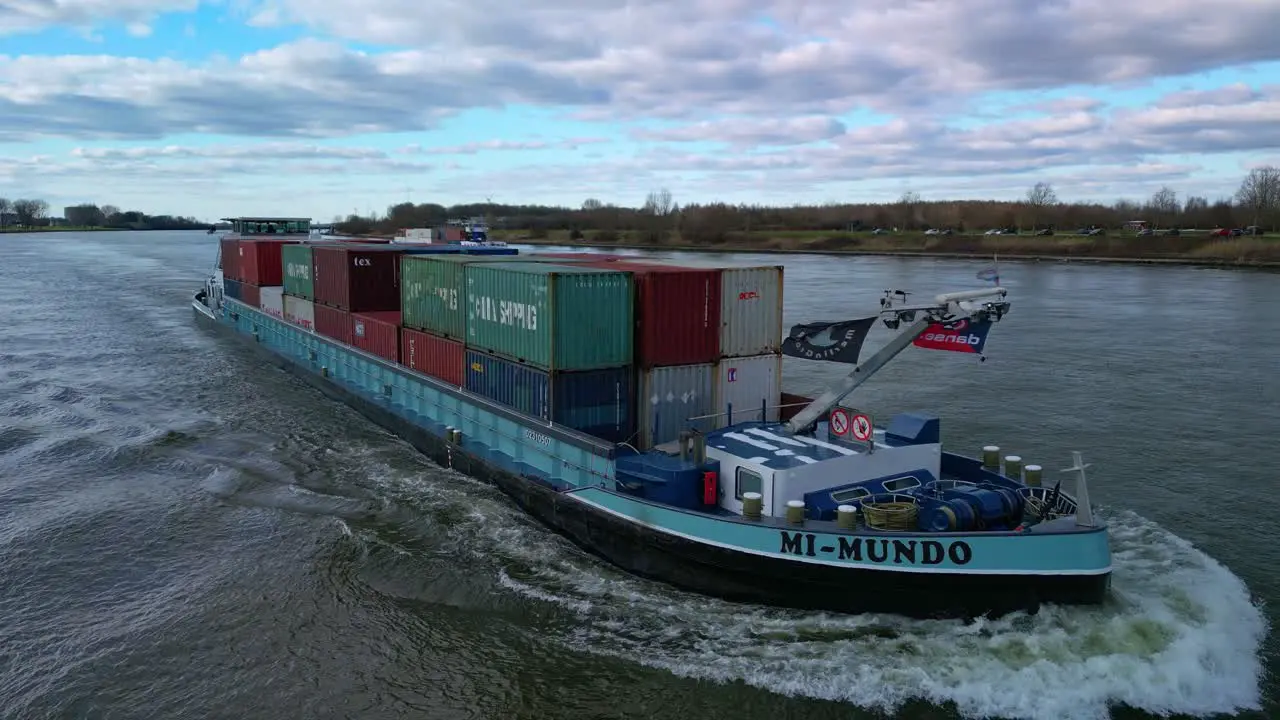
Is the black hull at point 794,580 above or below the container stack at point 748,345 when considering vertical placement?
below

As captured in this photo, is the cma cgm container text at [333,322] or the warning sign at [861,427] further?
the cma cgm container text at [333,322]

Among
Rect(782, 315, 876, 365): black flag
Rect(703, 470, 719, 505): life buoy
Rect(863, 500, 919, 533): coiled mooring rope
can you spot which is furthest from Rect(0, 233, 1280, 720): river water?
Rect(782, 315, 876, 365): black flag

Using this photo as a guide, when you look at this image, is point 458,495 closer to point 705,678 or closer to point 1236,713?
point 705,678

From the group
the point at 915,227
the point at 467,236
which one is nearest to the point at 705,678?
the point at 467,236

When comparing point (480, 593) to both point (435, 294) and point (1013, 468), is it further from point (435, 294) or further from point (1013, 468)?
point (1013, 468)

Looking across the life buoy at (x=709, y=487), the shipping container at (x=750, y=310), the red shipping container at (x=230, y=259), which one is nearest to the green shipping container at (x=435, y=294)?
the shipping container at (x=750, y=310)

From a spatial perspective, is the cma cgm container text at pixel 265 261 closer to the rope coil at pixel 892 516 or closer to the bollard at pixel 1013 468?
the rope coil at pixel 892 516

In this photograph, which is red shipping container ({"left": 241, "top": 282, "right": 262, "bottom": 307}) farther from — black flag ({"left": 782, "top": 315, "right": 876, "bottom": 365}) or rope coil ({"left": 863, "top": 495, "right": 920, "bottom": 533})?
rope coil ({"left": 863, "top": 495, "right": 920, "bottom": 533})
